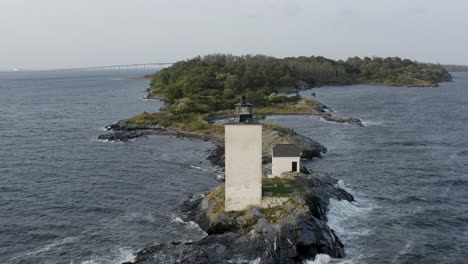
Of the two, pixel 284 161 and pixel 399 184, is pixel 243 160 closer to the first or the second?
pixel 284 161

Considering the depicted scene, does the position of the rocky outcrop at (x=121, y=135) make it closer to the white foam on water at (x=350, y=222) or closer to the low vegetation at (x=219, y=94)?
the low vegetation at (x=219, y=94)

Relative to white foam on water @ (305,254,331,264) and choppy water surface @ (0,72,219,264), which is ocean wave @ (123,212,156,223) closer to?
choppy water surface @ (0,72,219,264)

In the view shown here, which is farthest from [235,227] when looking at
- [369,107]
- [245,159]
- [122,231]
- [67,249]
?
[369,107]

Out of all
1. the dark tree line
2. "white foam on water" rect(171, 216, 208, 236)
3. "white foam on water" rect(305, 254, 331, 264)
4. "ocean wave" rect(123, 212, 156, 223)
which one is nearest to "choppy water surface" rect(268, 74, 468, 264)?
"white foam on water" rect(305, 254, 331, 264)

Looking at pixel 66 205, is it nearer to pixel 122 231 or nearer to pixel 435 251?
pixel 122 231

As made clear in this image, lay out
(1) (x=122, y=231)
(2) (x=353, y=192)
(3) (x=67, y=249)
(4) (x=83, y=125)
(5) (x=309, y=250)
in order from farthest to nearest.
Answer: (4) (x=83, y=125)
(2) (x=353, y=192)
(1) (x=122, y=231)
(3) (x=67, y=249)
(5) (x=309, y=250)

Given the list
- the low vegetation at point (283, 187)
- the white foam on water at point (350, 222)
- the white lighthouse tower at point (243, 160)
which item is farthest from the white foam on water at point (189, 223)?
the white foam on water at point (350, 222)

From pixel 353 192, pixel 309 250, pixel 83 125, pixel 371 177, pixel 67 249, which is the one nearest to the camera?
pixel 309 250
